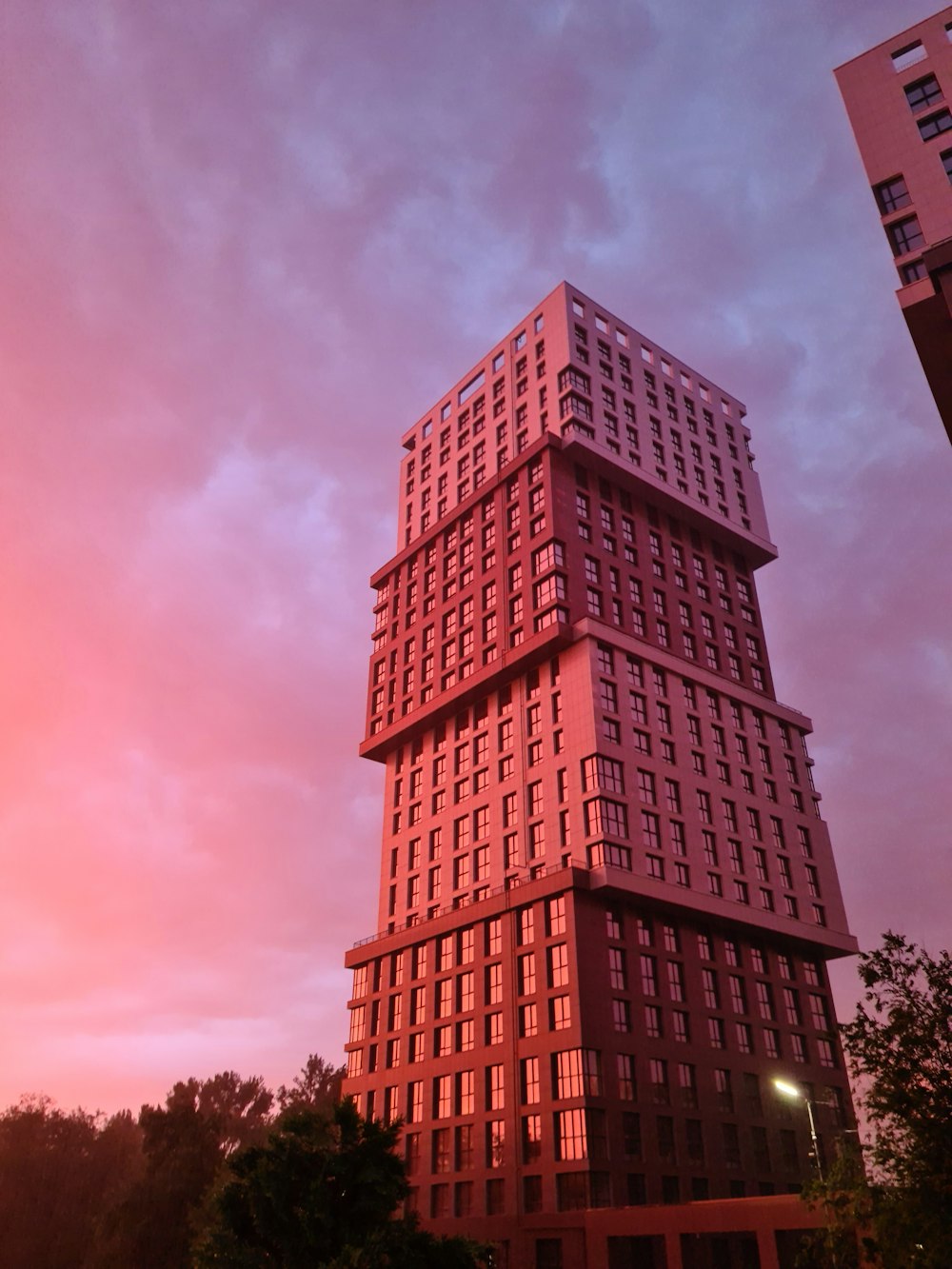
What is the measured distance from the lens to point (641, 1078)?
65750 millimetres

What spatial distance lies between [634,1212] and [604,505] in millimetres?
58226

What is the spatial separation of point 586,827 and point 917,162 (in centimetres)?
4778

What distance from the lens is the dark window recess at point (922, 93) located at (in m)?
54.4

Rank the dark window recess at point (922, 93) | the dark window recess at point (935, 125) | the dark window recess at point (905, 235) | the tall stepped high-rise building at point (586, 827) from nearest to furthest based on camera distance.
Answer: the dark window recess at point (905, 235), the dark window recess at point (935, 125), the dark window recess at point (922, 93), the tall stepped high-rise building at point (586, 827)

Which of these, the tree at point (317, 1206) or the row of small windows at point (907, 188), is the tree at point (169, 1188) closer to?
the tree at point (317, 1206)

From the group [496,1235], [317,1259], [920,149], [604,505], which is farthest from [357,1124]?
[604,505]

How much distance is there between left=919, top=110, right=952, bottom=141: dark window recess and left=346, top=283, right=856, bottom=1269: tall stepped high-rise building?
1573 inches

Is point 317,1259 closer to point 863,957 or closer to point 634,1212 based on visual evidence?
point 863,957

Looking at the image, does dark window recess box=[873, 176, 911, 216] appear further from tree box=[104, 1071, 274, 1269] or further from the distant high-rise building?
tree box=[104, 1071, 274, 1269]

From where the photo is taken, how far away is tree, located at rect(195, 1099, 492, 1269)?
110 feet

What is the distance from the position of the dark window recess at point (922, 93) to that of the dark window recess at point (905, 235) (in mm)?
7668

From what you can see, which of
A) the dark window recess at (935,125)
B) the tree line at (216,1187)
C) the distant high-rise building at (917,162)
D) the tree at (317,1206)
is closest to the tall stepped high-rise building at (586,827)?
the tree line at (216,1187)

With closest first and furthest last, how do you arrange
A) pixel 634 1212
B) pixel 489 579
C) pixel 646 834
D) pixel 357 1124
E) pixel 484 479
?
pixel 357 1124 < pixel 634 1212 < pixel 646 834 < pixel 489 579 < pixel 484 479

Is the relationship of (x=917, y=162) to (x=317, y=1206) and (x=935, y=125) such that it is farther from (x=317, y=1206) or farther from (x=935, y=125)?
(x=317, y=1206)
